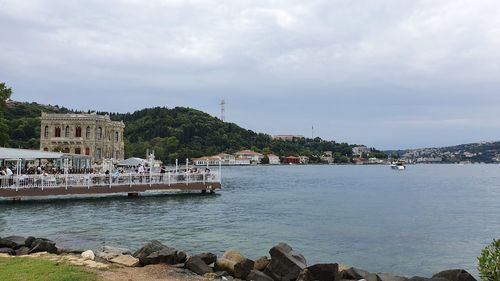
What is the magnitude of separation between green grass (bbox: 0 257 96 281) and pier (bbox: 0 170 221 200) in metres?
24.9

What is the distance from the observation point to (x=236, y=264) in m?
13.6

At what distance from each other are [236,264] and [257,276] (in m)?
0.96

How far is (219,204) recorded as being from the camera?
38656 millimetres

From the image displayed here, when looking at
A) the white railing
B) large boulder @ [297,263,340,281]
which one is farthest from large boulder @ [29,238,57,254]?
the white railing

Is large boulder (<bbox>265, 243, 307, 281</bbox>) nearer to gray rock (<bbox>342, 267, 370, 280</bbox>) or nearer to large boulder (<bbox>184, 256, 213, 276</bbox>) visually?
gray rock (<bbox>342, 267, 370, 280</bbox>)

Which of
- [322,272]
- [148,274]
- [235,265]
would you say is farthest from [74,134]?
[322,272]

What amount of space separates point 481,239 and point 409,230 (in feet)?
12.8

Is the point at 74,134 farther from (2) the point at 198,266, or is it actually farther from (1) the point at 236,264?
(1) the point at 236,264

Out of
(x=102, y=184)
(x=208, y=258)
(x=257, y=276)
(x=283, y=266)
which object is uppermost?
(x=102, y=184)

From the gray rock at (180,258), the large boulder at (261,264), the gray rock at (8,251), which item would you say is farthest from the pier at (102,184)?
the large boulder at (261,264)

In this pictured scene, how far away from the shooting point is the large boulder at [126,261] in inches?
549

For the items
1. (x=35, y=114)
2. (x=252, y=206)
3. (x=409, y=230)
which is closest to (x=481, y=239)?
(x=409, y=230)

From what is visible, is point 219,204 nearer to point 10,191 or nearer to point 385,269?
point 10,191

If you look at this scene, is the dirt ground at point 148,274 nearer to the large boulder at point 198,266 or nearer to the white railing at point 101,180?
the large boulder at point 198,266
